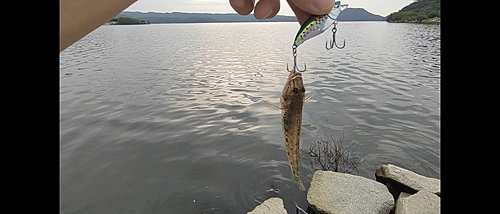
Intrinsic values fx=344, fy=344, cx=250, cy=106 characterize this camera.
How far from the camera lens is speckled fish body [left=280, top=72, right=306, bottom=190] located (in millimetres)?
2407

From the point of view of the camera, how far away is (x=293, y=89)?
2436mm

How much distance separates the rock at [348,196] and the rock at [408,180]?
664 mm

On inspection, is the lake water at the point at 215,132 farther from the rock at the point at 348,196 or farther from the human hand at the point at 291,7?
the human hand at the point at 291,7

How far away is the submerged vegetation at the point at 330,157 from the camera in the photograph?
25.2ft

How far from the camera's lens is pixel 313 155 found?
8.20 m

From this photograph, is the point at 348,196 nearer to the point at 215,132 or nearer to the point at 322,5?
the point at 322,5

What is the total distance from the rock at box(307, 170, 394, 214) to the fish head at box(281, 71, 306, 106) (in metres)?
3.43

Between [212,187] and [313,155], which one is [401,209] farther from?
[212,187]

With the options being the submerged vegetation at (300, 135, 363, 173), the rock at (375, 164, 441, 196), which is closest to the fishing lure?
the rock at (375, 164, 441, 196)

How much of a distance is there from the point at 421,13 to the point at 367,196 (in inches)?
3255

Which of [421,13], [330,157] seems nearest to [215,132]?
[330,157]

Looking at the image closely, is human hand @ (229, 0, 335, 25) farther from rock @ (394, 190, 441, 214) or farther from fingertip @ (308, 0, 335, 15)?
rock @ (394, 190, 441, 214)

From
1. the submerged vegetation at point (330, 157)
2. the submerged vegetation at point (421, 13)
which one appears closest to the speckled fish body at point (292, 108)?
the submerged vegetation at point (330, 157)
